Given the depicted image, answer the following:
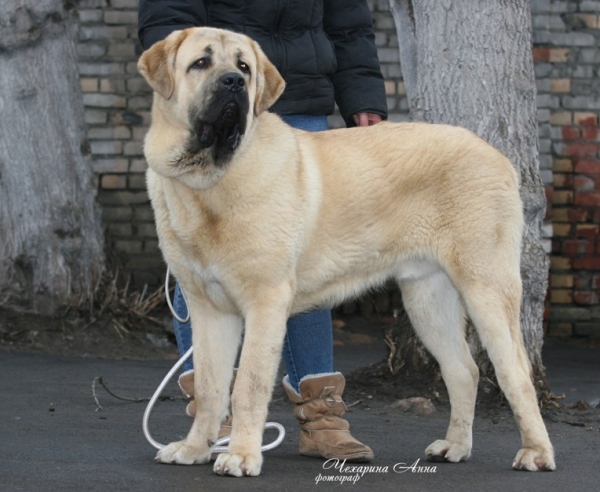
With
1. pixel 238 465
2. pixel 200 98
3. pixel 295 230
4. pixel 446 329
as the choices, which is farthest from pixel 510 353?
pixel 200 98

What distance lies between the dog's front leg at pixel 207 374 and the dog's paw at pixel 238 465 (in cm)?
28

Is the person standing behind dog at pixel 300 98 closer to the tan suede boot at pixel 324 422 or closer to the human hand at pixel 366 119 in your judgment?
the tan suede boot at pixel 324 422

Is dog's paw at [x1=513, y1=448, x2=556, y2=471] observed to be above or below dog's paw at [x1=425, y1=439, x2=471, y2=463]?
above

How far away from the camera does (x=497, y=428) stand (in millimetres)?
5094

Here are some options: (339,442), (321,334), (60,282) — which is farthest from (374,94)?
(60,282)

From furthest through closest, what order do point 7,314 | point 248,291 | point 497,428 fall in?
point 7,314
point 497,428
point 248,291

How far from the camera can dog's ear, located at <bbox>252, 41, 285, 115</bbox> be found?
3949mm

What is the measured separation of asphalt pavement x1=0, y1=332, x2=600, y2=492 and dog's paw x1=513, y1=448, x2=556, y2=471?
0.04 meters

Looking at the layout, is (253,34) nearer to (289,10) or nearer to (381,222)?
(289,10)

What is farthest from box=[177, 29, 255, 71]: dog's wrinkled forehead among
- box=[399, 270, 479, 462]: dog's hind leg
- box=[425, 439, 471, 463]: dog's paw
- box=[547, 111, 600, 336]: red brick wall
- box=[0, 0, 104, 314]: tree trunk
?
box=[547, 111, 600, 336]: red brick wall

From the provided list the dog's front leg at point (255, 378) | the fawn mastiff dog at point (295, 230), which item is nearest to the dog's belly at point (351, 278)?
the fawn mastiff dog at point (295, 230)

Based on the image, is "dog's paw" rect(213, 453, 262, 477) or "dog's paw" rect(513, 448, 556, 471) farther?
"dog's paw" rect(513, 448, 556, 471)

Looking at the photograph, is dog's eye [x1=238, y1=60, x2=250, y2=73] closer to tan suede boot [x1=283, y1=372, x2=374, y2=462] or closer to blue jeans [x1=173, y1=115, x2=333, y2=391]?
blue jeans [x1=173, y1=115, x2=333, y2=391]

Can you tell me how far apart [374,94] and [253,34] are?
0.64 meters
